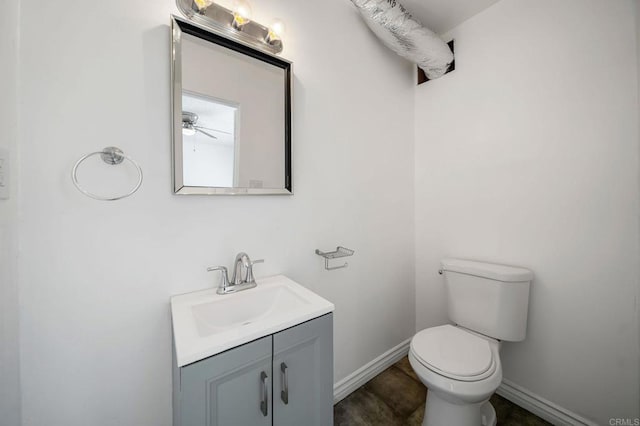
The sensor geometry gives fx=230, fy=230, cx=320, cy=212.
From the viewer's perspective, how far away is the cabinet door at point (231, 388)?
64 centimetres

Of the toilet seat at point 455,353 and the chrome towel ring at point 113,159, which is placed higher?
the chrome towel ring at point 113,159

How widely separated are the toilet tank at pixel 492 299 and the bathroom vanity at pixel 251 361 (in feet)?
3.40

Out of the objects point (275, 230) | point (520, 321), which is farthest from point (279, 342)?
point (520, 321)

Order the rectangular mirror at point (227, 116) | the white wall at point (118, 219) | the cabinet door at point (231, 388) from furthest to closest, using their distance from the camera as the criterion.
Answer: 1. the rectangular mirror at point (227, 116)
2. the white wall at point (118, 219)
3. the cabinet door at point (231, 388)


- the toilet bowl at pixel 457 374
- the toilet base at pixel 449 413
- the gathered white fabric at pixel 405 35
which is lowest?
the toilet base at pixel 449 413

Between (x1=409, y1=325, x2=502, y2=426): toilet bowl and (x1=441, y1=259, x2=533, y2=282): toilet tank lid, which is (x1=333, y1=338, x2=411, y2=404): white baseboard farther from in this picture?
(x1=441, y1=259, x2=533, y2=282): toilet tank lid

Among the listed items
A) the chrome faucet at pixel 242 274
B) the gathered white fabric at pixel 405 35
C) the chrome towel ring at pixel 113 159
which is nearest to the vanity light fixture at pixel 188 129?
the chrome towel ring at pixel 113 159

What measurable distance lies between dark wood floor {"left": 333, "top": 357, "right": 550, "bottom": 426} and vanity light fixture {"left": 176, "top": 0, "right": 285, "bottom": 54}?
2.08 metres

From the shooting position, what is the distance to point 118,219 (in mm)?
858

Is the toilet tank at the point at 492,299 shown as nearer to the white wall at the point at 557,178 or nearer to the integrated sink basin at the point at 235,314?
the white wall at the point at 557,178

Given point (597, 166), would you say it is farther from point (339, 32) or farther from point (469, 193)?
point (339, 32)

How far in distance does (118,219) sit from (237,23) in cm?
98

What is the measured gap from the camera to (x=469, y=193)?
5.42 ft

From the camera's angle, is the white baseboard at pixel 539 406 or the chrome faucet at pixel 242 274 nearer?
the chrome faucet at pixel 242 274
